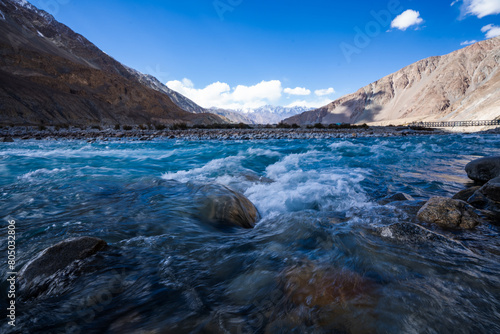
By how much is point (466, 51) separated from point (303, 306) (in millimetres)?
174267

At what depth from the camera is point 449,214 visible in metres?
3.16

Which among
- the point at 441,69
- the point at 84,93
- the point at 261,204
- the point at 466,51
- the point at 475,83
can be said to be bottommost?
the point at 261,204

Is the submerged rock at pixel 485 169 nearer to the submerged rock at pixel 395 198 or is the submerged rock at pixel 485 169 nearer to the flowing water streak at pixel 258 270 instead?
the submerged rock at pixel 395 198

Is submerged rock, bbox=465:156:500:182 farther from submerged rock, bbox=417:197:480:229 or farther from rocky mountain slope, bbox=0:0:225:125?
rocky mountain slope, bbox=0:0:225:125

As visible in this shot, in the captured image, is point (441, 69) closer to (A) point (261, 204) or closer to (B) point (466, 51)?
(B) point (466, 51)

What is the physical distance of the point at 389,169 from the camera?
26.3 ft

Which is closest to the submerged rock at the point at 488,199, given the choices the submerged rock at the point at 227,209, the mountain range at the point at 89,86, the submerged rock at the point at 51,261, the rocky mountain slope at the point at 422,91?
the submerged rock at the point at 227,209

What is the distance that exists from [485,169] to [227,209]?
5779 millimetres

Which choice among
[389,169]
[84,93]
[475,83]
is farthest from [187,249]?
[475,83]

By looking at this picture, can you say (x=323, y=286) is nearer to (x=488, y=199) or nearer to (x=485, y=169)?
(x=488, y=199)

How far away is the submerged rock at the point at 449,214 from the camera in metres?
3.06

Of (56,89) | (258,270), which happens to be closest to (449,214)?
(258,270)

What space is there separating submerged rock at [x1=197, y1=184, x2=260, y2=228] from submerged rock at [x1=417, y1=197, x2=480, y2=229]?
97.4 inches

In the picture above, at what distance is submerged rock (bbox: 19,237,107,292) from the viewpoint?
77.7 inches
